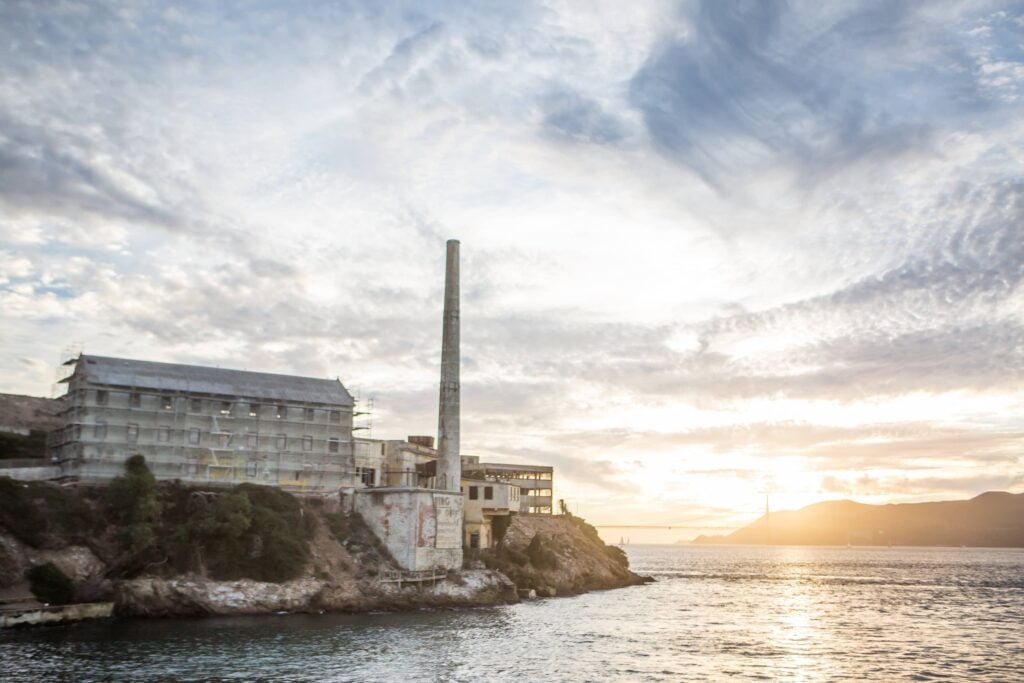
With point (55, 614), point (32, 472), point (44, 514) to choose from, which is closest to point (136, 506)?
point (44, 514)

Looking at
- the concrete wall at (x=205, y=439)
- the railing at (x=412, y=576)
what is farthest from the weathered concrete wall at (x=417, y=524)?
the concrete wall at (x=205, y=439)

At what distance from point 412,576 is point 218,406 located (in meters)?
25.2

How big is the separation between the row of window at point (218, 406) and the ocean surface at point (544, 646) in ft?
81.4

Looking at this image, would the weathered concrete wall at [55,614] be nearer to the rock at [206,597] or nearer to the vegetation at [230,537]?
the rock at [206,597]

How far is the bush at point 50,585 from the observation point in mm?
53875

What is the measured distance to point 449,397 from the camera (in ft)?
281

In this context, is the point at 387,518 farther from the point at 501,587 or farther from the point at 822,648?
the point at 822,648

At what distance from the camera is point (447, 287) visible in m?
89.1

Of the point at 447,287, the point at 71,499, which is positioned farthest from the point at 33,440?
the point at 447,287

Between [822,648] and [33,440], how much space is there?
2913 inches

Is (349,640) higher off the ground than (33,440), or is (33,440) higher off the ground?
(33,440)

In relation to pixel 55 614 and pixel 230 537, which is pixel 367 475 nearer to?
pixel 230 537

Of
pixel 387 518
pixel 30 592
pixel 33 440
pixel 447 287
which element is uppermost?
pixel 447 287

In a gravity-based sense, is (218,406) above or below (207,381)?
below
